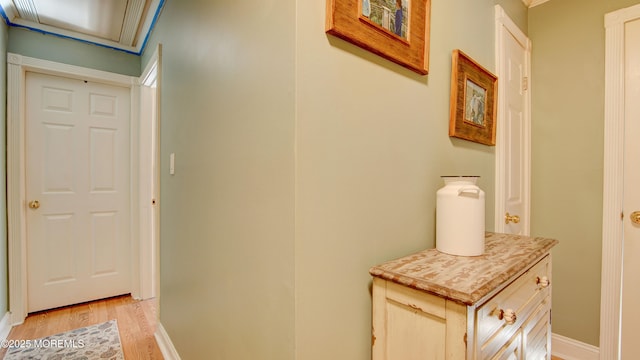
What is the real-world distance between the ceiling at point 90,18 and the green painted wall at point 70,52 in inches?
2.0

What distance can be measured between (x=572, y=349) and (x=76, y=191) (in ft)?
13.0

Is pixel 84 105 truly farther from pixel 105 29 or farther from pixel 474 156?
pixel 474 156

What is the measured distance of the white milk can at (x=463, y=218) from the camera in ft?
3.16

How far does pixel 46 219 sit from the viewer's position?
2.43m

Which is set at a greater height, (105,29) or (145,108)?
(105,29)

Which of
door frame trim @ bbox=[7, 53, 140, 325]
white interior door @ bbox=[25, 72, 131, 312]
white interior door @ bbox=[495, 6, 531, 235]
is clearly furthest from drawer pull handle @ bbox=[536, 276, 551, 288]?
door frame trim @ bbox=[7, 53, 140, 325]

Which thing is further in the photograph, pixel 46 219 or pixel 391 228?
pixel 46 219

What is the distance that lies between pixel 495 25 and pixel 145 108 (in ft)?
9.27

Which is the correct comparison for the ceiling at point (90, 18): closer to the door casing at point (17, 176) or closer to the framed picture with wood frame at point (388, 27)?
the door casing at point (17, 176)

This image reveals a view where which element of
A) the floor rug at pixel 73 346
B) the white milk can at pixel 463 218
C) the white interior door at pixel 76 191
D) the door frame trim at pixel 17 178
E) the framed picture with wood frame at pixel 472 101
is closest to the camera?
the white milk can at pixel 463 218

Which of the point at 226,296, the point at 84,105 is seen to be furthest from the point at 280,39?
the point at 84,105

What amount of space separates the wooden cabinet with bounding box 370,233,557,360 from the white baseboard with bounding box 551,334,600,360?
3.91 feet

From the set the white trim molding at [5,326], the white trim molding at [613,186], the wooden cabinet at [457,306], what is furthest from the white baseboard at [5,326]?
the white trim molding at [613,186]

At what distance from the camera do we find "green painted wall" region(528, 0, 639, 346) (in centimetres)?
177
